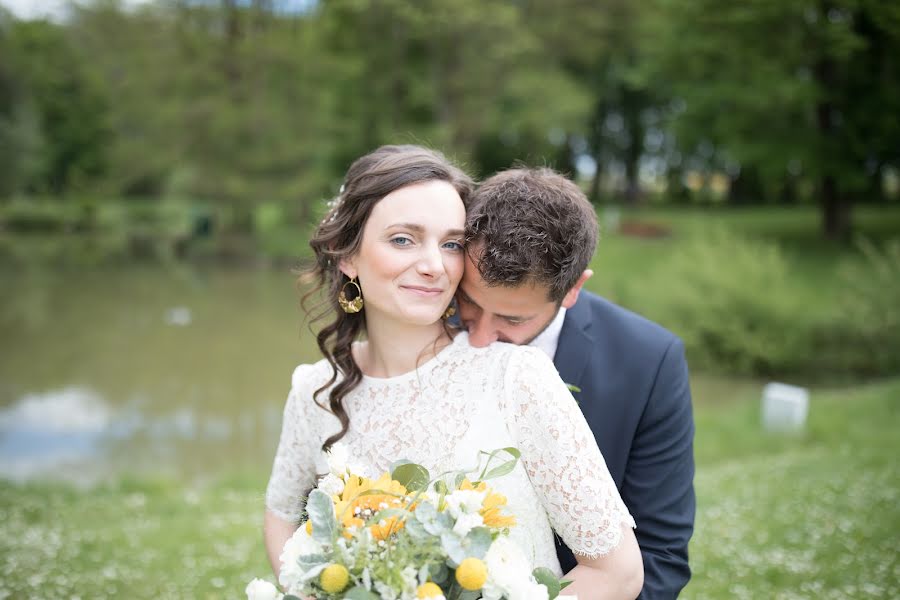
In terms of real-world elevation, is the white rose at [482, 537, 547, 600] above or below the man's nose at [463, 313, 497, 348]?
below

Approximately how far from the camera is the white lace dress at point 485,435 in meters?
2.08

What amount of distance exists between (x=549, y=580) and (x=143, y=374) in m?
14.2

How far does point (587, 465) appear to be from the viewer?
2.08 m

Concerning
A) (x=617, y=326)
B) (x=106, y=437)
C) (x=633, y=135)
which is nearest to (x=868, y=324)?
(x=106, y=437)

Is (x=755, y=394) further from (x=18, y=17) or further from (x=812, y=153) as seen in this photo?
(x=18, y=17)

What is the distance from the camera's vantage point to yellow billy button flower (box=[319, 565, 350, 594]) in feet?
5.49

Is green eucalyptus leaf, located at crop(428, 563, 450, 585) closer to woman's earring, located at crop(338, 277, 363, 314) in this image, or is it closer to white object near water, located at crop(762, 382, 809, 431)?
woman's earring, located at crop(338, 277, 363, 314)

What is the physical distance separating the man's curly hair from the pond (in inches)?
215

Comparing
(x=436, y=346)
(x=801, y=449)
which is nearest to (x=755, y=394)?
(x=801, y=449)

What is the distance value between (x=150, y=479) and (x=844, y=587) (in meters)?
7.44

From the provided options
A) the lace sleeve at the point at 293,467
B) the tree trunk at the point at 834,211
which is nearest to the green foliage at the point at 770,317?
the tree trunk at the point at 834,211

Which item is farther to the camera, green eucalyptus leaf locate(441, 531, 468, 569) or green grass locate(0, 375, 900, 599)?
green grass locate(0, 375, 900, 599)

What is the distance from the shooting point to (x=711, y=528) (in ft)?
22.9

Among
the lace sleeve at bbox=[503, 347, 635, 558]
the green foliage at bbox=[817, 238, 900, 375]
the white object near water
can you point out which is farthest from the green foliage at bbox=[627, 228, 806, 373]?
the lace sleeve at bbox=[503, 347, 635, 558]
